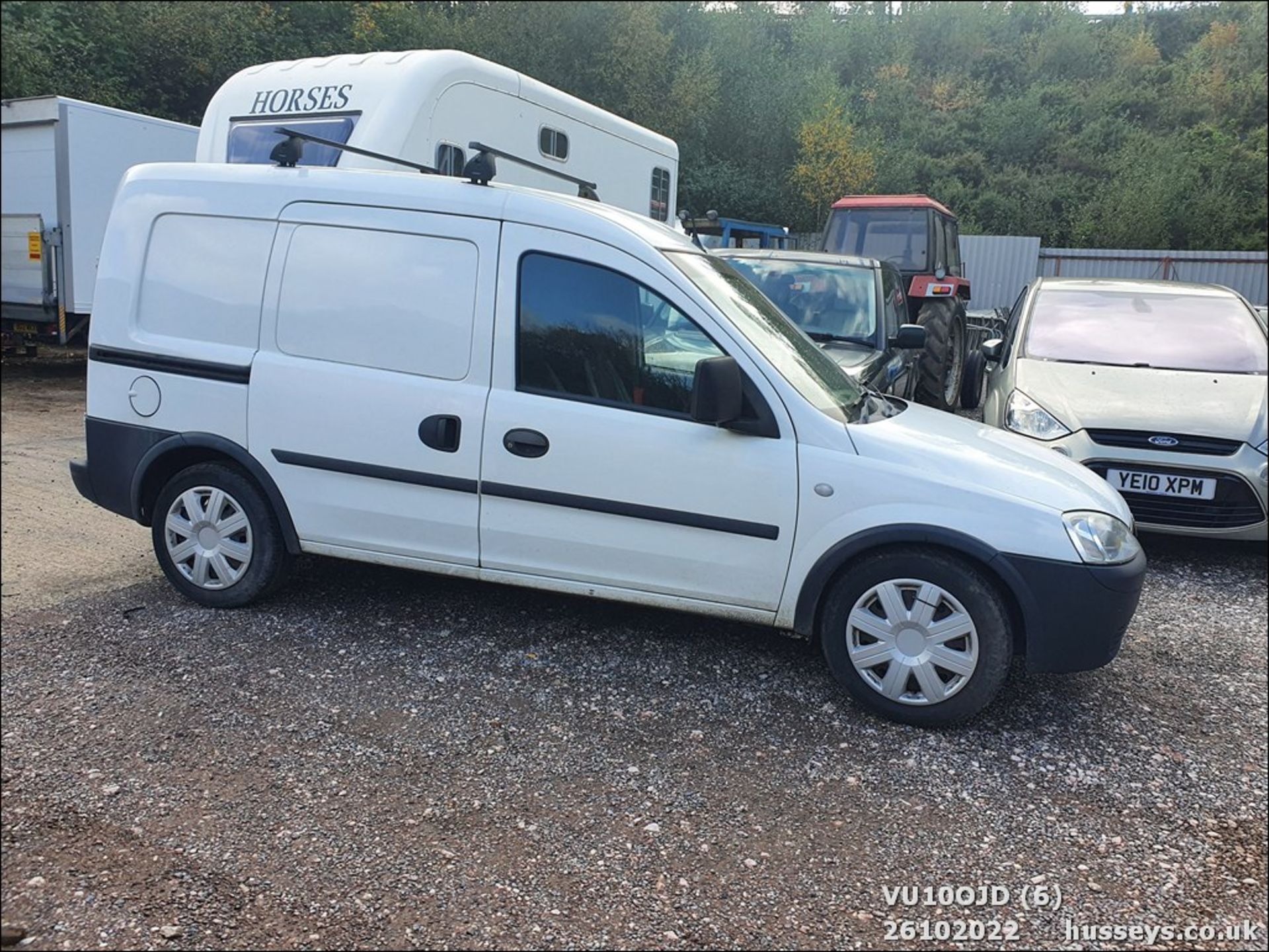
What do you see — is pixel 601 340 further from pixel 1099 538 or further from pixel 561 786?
pixel 1099 538

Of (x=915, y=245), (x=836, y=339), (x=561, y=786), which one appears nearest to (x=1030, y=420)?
(x=836, y=339)

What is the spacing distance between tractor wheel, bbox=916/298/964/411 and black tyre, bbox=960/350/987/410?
16.8 inches

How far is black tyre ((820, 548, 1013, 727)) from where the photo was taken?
11.3 feet

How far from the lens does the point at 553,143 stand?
26.2ft

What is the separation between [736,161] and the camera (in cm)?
1922

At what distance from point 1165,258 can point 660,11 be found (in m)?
14.7

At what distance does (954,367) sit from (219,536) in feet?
22.7

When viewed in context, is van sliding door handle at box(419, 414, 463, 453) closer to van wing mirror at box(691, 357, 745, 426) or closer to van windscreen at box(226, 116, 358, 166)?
van wing mirror at box(691, 357, 745, 426)

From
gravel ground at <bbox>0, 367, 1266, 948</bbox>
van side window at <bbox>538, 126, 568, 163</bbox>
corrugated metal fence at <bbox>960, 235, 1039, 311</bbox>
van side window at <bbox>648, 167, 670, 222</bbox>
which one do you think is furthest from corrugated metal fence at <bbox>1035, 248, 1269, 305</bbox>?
gravel ground at <bbox>0, 367, 1266, 948</bbox>

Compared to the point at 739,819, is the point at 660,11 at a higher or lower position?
higher

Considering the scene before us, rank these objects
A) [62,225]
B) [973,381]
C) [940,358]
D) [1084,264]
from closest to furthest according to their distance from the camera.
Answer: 1. [973,381]
2. [940,358]
3. [62,225]
4. [1084,264]

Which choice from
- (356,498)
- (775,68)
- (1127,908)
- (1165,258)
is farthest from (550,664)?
(775,68)

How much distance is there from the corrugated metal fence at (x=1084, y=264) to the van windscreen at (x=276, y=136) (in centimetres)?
746

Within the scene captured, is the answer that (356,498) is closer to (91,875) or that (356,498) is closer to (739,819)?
(91,875)
